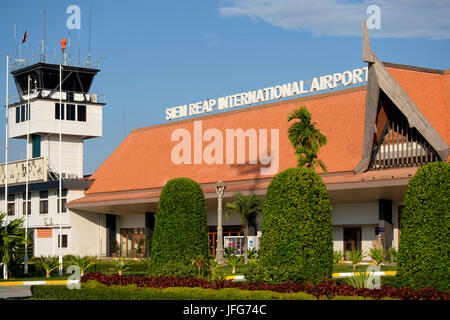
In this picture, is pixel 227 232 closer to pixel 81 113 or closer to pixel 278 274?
pixel 81 113

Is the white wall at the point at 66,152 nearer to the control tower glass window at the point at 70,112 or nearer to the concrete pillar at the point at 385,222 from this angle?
the control tower glass window at the point at 70,112

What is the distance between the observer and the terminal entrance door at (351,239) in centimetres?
4675

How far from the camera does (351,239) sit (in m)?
47.1

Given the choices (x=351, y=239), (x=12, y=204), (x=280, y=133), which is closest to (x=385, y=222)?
(x=351, y=239)

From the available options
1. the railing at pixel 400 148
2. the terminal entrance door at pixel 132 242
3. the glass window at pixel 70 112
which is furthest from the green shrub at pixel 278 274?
the glass window at pixel 70 112

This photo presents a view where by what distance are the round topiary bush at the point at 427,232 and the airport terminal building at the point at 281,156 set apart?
2023 centimetres

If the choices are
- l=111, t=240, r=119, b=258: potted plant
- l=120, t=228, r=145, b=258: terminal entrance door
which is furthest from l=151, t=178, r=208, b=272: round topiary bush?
l=111, t=240, r=119, b=258: potted plant

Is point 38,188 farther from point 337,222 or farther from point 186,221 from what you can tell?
point 186,221

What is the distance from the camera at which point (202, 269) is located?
75.2 ft

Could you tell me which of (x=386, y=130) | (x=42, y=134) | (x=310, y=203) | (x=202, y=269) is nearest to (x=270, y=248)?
(x=310, y=203)

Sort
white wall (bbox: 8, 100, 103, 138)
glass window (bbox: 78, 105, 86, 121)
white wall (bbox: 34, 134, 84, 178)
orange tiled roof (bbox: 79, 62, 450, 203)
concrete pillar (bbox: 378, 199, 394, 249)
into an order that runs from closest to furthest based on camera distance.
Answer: orange tiled roof (bbox: 79, 62, 450, 203) < concrete pillar (bbox: 378, 199, 394, 249) < white wall (bbox: 8, 100, 103, 138) < white wall (bbox: 34, 134, 84, 178) < glass window (bbox: 78, 105, 86, 121)

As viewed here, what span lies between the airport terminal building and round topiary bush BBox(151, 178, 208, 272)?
1839 cm

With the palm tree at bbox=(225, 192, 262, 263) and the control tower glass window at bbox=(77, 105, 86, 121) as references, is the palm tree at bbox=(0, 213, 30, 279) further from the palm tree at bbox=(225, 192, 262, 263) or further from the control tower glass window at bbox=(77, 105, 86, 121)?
the control tower glass window at bbox=(77, 105, 86, 121)

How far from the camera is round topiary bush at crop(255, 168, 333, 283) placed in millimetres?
19953
